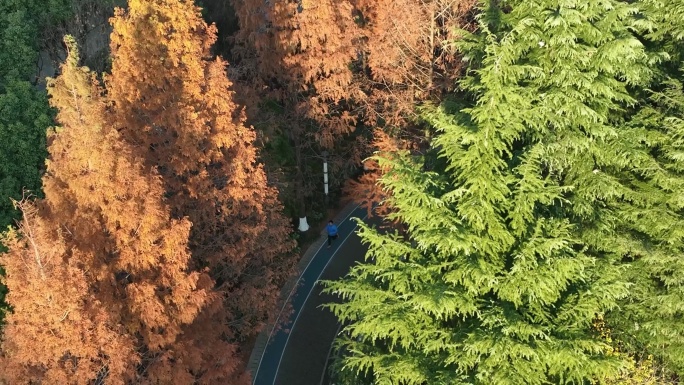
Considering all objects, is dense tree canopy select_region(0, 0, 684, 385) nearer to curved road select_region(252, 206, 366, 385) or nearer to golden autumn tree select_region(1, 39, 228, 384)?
golden autumn tree select_region(1, 39, 228, 384)

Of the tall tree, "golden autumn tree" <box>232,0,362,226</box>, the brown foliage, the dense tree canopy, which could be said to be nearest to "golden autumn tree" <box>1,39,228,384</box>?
the dense tree canopy

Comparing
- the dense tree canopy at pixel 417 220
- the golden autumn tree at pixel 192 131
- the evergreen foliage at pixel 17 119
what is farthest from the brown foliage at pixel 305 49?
the evergreen foliage at pixel 17 119

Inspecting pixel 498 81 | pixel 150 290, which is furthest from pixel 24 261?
pixel 498 81

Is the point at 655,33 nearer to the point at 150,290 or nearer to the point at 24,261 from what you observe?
the point at 150,290

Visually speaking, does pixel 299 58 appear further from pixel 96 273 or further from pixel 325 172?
pixel 96 273

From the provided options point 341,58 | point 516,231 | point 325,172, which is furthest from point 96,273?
point 325,172

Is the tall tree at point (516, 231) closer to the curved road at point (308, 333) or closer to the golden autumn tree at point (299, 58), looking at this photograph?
the curved road at point (308, 333)
